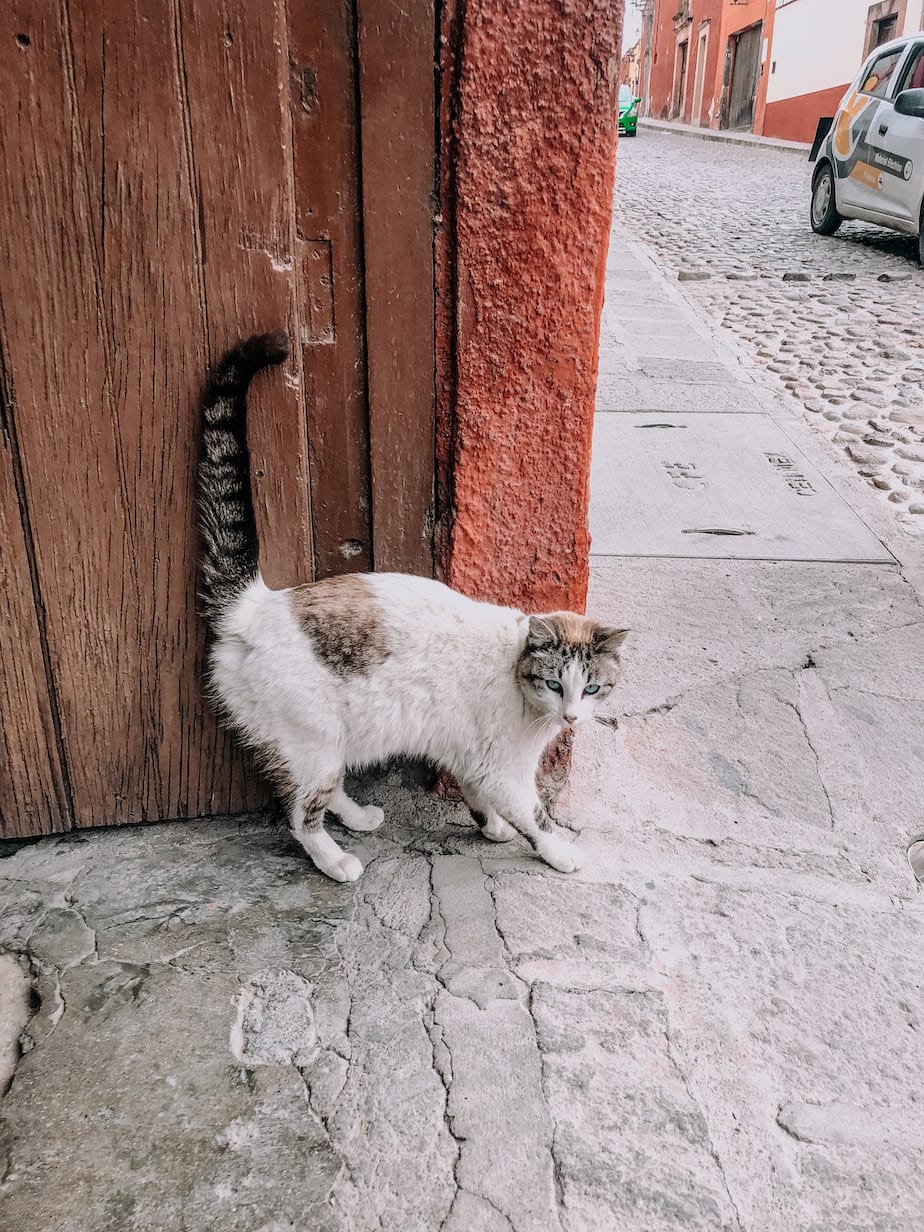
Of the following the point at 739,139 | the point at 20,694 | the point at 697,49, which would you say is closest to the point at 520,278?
the point at 20,694

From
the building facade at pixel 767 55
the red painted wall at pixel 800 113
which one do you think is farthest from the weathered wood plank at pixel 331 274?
the red painted wall at pixel 800 113

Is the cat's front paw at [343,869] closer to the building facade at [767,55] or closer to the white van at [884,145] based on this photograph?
the white van at [884,145]

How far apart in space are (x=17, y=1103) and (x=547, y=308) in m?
1.92

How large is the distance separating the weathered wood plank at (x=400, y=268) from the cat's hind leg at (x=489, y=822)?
0.62m

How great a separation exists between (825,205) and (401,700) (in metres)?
10.9

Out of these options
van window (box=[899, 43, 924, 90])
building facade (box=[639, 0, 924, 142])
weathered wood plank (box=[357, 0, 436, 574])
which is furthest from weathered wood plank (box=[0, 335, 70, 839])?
building facade (box=[639, 0, 924, 142])

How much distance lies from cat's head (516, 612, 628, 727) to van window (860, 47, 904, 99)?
9.67 metres

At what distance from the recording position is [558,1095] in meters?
1.74

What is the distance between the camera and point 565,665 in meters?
2.18

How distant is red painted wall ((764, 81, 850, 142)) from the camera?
22969 millimetres

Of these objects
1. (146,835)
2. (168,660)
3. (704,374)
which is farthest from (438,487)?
(704,374)

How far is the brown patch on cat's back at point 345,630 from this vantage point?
83.1 inches

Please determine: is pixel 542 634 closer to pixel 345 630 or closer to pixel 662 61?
pixel 345 630

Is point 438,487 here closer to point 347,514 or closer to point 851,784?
point 347,514
